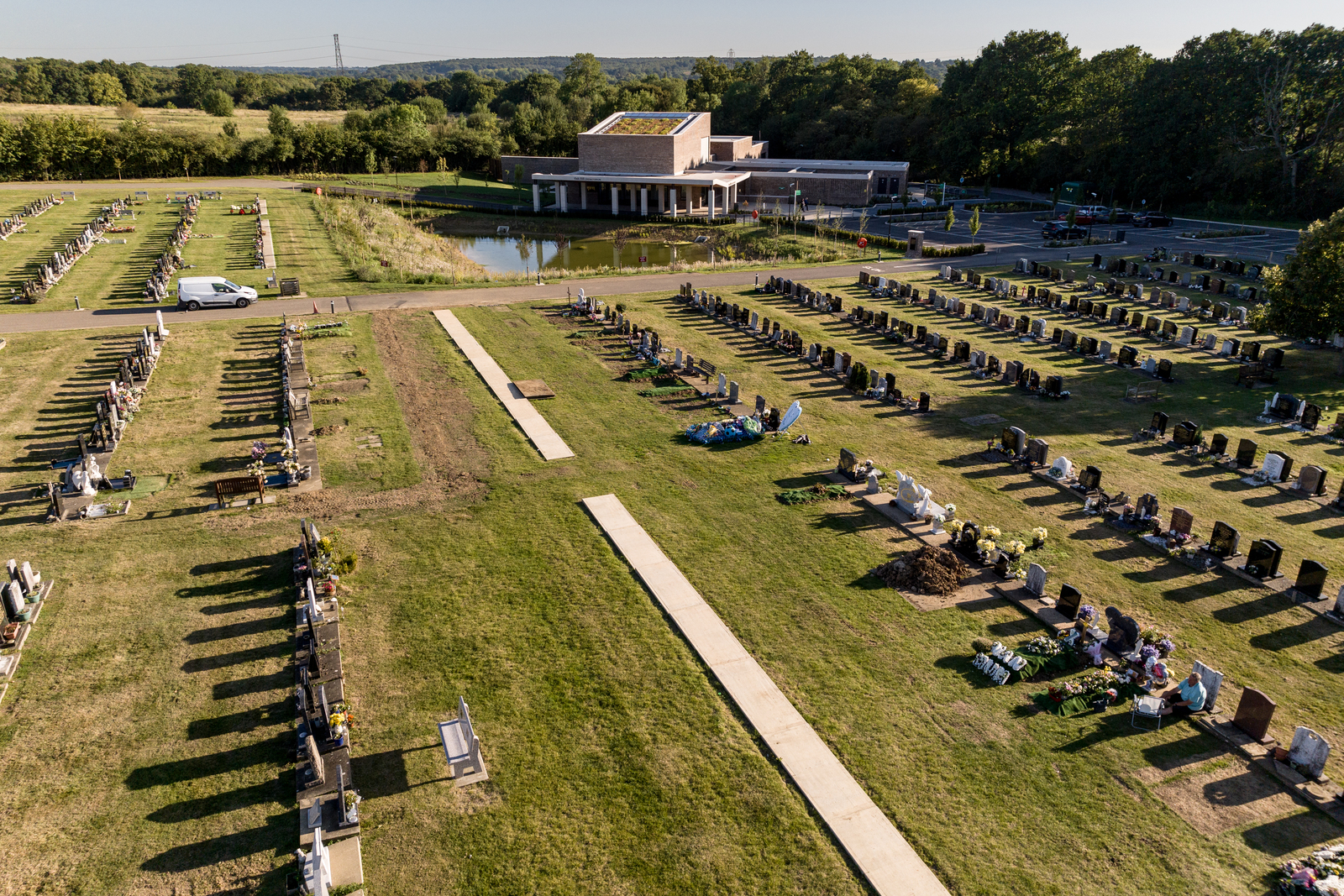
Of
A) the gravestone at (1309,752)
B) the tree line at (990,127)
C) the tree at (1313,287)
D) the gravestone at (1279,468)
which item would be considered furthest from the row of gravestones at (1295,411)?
the tree line at (990,127)

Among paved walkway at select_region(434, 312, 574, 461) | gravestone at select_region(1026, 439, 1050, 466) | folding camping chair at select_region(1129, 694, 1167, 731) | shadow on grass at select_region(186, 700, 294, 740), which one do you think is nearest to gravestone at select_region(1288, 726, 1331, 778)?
folding camping chair at select_region(1129, 694, 1167, 731)

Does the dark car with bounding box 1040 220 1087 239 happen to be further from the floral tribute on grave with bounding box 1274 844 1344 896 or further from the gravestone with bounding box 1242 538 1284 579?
the floral tribute on grave with bounding box 1274 844 1344 896

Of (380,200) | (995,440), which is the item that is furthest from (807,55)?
(995,440)

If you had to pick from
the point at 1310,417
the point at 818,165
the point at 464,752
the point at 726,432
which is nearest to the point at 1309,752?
the point at 464,752

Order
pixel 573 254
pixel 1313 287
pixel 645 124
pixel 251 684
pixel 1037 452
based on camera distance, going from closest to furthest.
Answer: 1. pixel 251 684
2. pixel 1037 452
3. pixel 1313 287
4. pixel 573 254
5. pixel 645 124

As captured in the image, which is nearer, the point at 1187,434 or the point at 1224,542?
the point at 1224,542

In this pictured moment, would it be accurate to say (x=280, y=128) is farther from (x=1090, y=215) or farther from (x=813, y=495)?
(x=813, y=495)

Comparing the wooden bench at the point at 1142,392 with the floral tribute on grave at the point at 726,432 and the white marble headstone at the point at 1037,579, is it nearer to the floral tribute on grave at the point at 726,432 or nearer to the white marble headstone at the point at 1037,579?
the floral tribute on grave at the point at 726,432

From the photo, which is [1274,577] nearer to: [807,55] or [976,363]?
[976,363]
